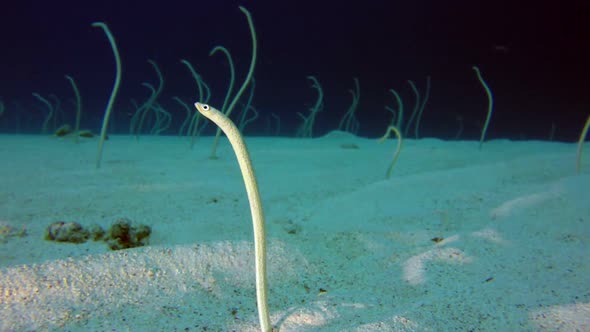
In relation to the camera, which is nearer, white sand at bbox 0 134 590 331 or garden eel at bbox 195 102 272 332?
garden eel at bbox 195 102 272 332

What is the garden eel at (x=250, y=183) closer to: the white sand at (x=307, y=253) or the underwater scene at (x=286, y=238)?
the underwater scene at (x=286, y=238)

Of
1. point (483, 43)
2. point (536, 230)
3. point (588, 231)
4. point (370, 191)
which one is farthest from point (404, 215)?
point (483, 43)

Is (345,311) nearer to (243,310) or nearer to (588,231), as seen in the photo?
Result: (243,310)

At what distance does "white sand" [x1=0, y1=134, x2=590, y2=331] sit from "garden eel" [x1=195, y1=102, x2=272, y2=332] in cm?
27

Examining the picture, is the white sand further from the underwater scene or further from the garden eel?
the garden eel

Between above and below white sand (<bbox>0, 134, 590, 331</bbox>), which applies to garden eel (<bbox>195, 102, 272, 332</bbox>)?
above

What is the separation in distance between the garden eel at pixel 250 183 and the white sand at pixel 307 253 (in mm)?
266

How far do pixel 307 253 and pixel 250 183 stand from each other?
45.2 inches

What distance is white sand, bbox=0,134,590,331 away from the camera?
132 centimetres

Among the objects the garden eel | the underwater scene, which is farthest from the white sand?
the garden eel

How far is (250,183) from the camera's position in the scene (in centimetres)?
95

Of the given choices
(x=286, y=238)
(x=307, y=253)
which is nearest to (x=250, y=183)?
(x=307, y=253)

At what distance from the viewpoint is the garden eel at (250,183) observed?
2.81ft

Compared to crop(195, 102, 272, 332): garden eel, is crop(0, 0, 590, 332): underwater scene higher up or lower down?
lower down
